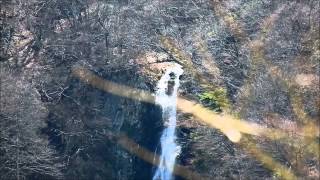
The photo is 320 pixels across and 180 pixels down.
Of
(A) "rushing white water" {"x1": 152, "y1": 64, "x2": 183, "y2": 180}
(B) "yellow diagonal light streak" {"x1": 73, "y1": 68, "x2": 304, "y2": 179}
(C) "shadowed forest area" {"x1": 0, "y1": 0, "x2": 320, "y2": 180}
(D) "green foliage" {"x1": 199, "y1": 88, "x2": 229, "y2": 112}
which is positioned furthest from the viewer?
(A) "rushing white water" {"x1": 152, "y1": 64, "x2": 183, "y2": 180}

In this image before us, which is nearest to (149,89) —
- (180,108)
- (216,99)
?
(180,108)

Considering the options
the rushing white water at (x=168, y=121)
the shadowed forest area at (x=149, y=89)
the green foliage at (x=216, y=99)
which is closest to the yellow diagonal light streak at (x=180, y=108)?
the shadowed forest area at (x=149, y=89)

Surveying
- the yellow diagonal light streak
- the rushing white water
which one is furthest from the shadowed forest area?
the rushing white water

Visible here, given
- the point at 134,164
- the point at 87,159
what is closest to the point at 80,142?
the point at 87,159

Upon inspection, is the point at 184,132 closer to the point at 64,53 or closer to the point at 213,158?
the point at 213,158

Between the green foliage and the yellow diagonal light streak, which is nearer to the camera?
the yellow diagonal light streak

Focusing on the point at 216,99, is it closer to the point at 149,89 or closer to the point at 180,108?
the point at 180,108

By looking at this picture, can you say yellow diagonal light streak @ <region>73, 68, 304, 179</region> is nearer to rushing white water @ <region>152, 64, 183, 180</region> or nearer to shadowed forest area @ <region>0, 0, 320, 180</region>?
shadowed forest area @ <region>0, 0, 320, 180</region>
